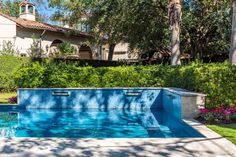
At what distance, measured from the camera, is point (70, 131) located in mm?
10062

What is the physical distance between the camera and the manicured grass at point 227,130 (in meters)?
7.12

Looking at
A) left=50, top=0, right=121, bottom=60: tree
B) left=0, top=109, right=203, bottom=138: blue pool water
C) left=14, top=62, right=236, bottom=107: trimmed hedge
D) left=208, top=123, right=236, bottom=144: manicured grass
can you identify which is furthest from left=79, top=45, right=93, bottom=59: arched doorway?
left=208, top=123, right=236, bottom=144: manicured grass

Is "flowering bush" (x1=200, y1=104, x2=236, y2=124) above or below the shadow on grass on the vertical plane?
above

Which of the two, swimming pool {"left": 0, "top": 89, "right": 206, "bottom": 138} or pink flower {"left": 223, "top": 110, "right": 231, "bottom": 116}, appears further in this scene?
swimming pool {"left": 0, "top": 89, "right": 206, "bottom": 138}

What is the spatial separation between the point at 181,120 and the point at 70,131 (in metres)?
3.22

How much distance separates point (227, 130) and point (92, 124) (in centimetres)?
479

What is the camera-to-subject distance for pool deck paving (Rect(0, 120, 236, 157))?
19.1ft

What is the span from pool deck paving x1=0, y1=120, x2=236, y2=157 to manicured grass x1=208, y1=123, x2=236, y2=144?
0.77 ft

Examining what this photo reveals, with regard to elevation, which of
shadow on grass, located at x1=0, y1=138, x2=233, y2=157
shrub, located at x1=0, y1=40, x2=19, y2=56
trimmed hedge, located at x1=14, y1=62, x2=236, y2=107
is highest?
shrub, located at x1=0, y1=40, x2=19, y2=56

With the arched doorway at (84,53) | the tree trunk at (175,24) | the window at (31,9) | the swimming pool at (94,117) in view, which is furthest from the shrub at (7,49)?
the arched doorway at (84,53)

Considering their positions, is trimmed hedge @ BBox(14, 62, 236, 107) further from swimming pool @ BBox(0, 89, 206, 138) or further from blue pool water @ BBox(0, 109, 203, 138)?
blue pool water @ BBox(0, 109, 203, 138)

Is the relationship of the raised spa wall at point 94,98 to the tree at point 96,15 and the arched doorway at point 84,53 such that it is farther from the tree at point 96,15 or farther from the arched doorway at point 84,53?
the arched doorway at point 84,53

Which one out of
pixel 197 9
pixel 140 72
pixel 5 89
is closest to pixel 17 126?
pixel 140 72

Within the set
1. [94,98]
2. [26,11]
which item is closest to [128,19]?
[94,98]
